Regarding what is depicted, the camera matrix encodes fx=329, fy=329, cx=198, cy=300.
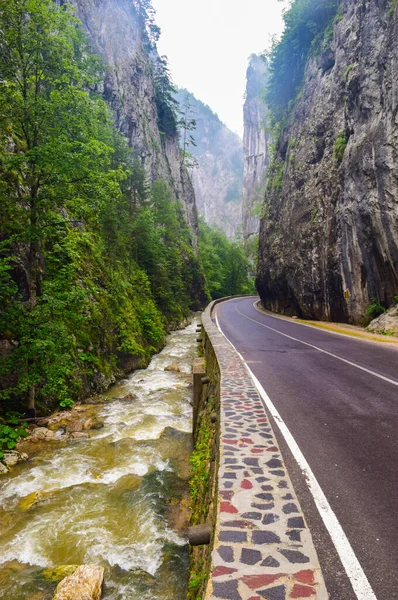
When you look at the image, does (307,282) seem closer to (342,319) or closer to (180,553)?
(342,319)

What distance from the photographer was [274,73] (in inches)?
1382

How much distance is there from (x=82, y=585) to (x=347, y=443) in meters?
4.44

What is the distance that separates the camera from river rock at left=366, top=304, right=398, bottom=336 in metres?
16.1

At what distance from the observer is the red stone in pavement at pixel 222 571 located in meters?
2.23

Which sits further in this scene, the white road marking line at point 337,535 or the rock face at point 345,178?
the rock face at point 345,178

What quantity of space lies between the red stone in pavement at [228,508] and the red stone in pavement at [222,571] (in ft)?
2.35

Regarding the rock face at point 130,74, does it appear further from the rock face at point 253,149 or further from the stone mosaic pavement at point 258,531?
the rock face at point 253,149

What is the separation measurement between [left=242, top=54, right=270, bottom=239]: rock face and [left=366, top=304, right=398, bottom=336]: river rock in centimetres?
7463

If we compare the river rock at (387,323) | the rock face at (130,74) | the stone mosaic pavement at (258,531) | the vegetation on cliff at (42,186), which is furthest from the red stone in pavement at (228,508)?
the rock face at (130,74)

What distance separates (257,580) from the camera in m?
2.18

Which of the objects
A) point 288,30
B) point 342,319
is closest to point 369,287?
point 342,319

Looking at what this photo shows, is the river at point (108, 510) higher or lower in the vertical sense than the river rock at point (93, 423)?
lower

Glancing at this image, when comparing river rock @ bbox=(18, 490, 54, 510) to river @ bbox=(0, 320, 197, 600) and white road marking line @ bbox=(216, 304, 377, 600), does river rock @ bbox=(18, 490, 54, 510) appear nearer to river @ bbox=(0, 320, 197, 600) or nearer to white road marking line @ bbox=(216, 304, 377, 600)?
river @ bbox=(0, 320, 197, 600)

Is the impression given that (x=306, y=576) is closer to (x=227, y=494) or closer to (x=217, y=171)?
(x=227, y=494)
